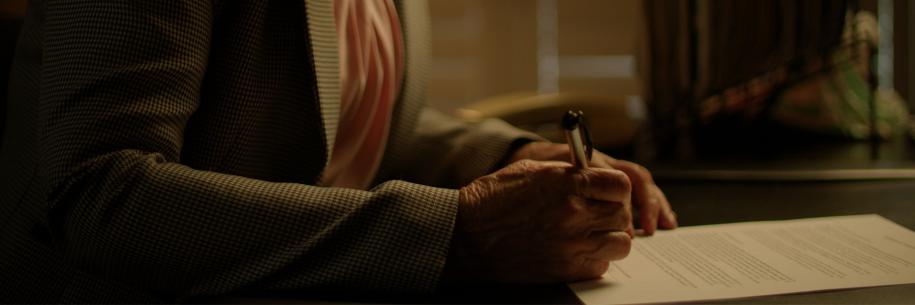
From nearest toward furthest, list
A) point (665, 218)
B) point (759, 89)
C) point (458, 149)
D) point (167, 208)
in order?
point (167, 208), point (665, 218), point (458, 149), point (759, 89)

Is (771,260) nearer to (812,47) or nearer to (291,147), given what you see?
(291,147)

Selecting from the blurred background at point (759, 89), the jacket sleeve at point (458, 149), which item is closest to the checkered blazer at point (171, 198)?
the jacket sleeve at point (458, 149)

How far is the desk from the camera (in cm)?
53

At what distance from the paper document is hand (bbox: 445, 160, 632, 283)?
2 centimetres

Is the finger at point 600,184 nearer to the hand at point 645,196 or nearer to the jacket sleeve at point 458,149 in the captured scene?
the hand at point 645,196

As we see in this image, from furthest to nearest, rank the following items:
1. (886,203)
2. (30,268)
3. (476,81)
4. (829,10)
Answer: (476,81) < (829,10) < (886,203) < (30,268)

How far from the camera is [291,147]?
0.71 metres

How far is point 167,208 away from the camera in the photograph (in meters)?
0.55

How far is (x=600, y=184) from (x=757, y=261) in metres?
0.16

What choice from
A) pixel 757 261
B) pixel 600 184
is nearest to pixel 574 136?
pixel 600 184

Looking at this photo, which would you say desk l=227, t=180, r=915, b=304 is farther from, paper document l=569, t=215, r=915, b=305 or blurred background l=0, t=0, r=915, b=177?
blurred background l=0, t=0, r=915, b=177

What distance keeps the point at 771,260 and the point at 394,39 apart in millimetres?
558

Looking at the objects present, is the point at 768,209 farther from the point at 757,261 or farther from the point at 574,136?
the point at 574,136

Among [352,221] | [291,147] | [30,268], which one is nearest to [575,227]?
[352,221]
